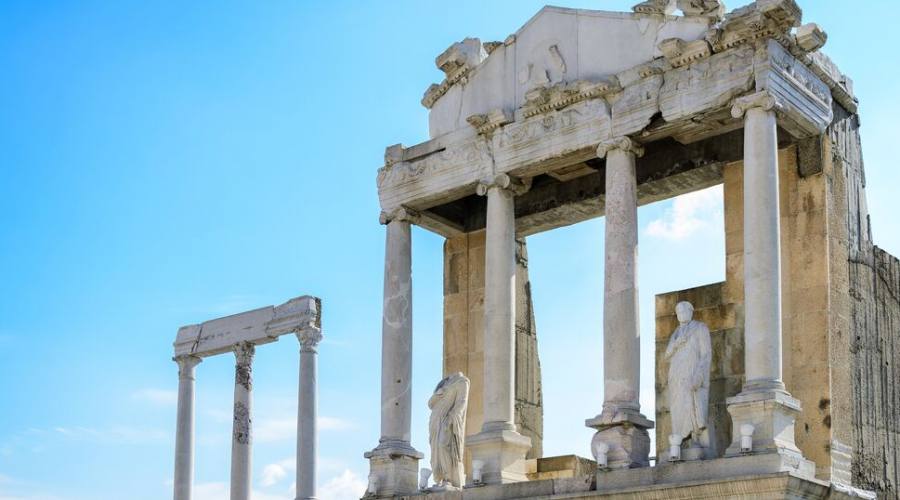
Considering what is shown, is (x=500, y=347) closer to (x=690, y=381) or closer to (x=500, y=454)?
(x=500, y=454)

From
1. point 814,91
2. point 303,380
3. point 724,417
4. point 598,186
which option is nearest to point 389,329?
point 598,186

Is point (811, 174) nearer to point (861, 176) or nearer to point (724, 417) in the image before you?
point (861, 176)

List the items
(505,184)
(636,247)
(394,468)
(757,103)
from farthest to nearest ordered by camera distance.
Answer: (394,468)
(505,184)
(636,247)
(757,103)

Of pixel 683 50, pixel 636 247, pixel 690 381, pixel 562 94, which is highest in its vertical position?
pixel 683 50

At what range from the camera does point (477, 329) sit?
26.0 m

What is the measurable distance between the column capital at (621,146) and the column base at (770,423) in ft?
14.8

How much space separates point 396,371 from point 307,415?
35.8 ft

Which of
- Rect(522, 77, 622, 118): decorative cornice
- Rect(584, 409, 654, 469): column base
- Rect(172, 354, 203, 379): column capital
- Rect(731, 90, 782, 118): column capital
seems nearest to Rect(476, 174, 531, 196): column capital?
Rect(522, 77, 622, 118): decorative cornice

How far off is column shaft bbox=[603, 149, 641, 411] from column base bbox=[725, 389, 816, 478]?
6.91 ft

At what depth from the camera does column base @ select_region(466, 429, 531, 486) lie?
22484mm

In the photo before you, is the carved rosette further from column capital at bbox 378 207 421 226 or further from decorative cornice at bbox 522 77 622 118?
decorative cornice at bbox 522 77 622 118

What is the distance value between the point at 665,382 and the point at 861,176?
4.38 m

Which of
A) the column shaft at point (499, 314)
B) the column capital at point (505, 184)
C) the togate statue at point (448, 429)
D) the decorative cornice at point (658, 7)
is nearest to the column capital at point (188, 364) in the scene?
the togate statue at point (448, 429)

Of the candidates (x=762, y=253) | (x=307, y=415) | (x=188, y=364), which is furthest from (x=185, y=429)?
(x=762, y=253)
